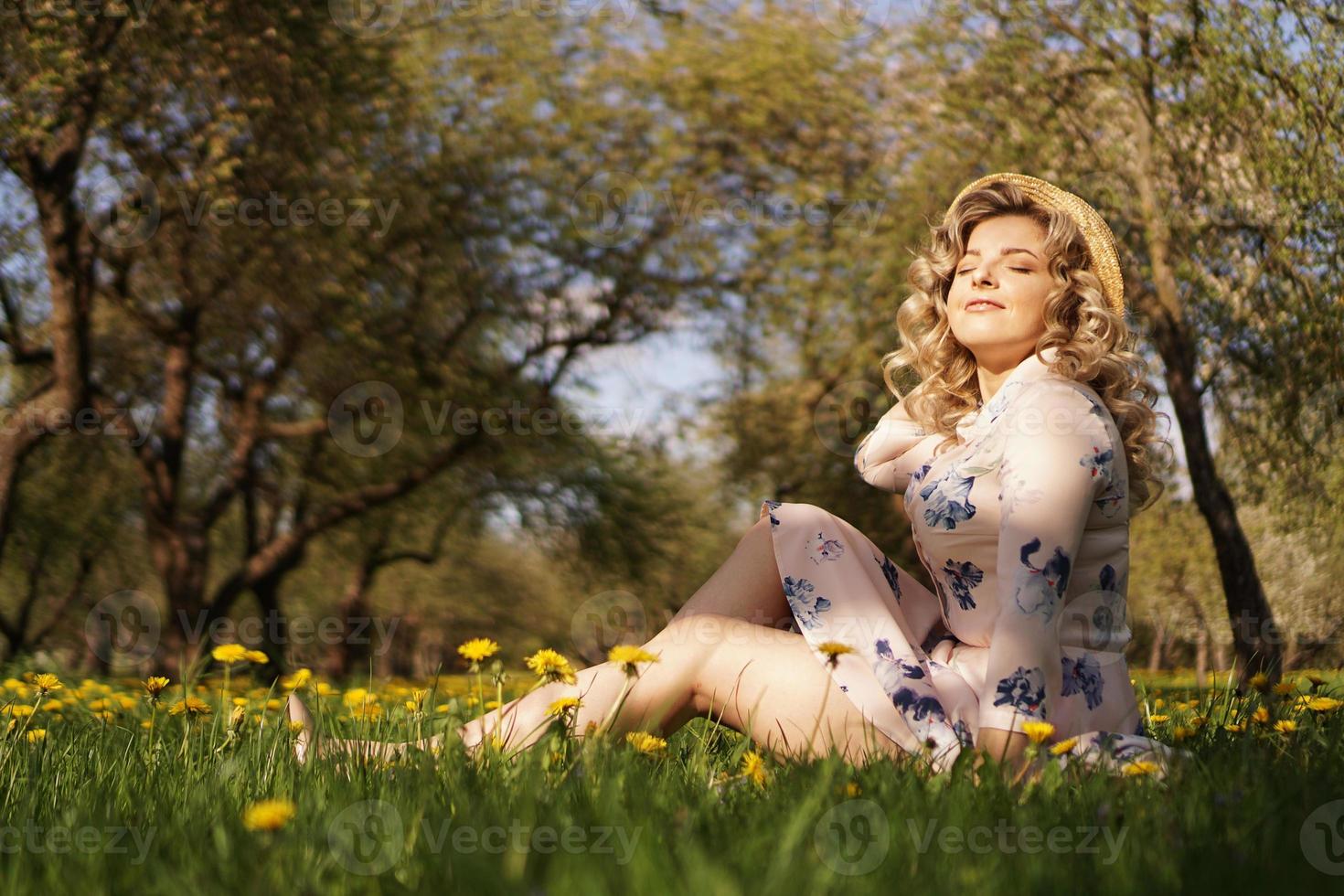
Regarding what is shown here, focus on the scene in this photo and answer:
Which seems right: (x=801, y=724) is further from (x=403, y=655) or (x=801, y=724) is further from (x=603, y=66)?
(x=403, y=655)

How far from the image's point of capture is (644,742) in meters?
2.53

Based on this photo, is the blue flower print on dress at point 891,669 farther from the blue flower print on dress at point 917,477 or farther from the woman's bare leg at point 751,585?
the blue flower print on dress at point 917,477

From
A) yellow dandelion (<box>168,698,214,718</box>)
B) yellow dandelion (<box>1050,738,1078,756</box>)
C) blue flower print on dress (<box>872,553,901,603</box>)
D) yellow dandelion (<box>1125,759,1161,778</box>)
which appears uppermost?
blue flower print on dress (<box>872,553,901,603</box>)

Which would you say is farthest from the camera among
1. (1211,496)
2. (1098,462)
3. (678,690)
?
(1211,496)

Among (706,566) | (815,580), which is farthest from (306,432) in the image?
(815,580)

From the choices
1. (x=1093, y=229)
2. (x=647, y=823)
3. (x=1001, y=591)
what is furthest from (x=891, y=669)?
(x=1093, y=229)

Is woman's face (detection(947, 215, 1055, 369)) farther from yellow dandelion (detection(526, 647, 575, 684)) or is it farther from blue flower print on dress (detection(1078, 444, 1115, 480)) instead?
yellow dandelion (detection(526, 647, 575, 684))

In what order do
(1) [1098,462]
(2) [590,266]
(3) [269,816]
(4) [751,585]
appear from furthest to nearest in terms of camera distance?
(2) [590,266], (4) [751,585], (1) [1098,462], (3) [269,816]

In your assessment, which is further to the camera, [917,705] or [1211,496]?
[1211,496]

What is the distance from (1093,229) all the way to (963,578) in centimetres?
102

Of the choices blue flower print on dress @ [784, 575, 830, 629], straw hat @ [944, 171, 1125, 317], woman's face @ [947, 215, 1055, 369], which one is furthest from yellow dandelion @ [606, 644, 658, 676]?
straw hat @ [944, 171, 1125, 317]

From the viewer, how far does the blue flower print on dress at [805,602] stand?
2859 millimetres

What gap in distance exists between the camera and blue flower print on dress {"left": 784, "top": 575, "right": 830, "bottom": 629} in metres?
2.86

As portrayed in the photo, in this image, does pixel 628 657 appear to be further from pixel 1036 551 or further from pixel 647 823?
pixel 1036 551
